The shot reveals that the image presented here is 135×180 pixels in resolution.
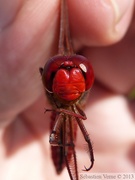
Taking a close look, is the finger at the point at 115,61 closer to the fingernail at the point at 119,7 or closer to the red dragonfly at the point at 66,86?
the fingernail at the point at 119,7

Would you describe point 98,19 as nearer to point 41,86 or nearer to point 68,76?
point 41,86

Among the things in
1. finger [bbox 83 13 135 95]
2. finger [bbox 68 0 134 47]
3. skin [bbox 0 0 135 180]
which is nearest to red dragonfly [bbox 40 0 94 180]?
skin [bbox 0 0 135 180]

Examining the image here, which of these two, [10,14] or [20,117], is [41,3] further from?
[20,117]

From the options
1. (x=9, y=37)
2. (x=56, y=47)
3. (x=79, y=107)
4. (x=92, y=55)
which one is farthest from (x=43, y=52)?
(x=92, y=55)

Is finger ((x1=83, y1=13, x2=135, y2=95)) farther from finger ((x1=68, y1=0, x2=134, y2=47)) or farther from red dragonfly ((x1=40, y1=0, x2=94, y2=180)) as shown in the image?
red dragonfly ((x1=40, y1=0, x2=94, y2=180))

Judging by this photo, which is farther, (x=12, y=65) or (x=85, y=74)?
(x=12, y=65)

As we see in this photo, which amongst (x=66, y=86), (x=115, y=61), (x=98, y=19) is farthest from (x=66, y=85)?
(x=115, y=61)

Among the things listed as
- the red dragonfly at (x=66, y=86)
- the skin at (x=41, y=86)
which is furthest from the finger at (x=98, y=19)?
the red dragonfly at (x=66, y=86)

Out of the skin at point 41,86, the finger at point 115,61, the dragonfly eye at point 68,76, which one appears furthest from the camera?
the finger at point 115,61
